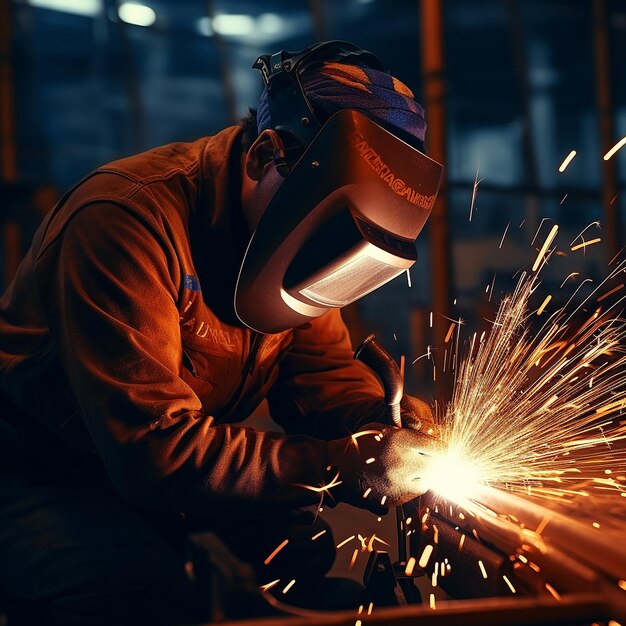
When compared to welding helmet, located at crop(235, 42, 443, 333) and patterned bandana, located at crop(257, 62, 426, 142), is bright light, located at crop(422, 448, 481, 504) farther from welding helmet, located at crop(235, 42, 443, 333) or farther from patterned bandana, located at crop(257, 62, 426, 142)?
patterned bandana, located at crop(257, 62, 426, 142)

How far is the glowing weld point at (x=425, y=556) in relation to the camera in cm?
154

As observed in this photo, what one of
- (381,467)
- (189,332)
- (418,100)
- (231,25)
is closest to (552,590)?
(381,467)

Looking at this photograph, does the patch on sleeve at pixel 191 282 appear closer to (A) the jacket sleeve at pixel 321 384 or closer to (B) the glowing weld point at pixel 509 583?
(A) the jacket sleeve at pixel 321 384

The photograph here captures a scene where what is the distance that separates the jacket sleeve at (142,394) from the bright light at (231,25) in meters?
7.68

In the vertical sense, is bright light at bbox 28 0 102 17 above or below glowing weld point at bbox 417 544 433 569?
above

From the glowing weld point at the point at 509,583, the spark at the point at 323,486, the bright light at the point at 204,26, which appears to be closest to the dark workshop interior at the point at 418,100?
the bright light at the point at 204,26

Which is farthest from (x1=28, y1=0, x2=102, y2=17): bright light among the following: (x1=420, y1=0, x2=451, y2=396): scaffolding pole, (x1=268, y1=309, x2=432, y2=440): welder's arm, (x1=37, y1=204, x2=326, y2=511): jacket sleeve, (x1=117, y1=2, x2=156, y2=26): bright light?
(x1=37, y1=204, x2=326, y2=511): jacket sleeve

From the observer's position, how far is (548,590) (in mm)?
1145

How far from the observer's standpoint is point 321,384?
2.05m

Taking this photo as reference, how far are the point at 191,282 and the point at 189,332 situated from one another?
0.11 metres

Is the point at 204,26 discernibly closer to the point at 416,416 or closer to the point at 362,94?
the point at 362,94

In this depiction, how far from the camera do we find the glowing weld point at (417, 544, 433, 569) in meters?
1.54

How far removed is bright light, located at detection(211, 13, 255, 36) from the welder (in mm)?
7361

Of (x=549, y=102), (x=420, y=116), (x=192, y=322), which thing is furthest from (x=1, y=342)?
(x=549, y=102)
